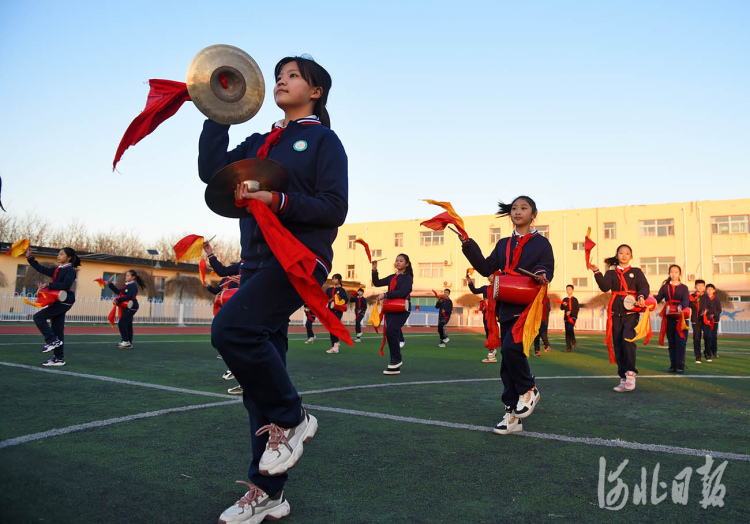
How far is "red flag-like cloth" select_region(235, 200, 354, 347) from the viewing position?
7.86 ft

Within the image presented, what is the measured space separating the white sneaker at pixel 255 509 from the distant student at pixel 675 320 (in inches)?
385

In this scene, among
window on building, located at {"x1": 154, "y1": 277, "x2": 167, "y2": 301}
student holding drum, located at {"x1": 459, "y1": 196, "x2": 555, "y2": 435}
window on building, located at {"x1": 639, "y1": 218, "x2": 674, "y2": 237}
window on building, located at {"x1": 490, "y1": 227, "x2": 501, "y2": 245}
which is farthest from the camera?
window on building, located at {"x1": 490, "y1": 227, "x2": 501, "y2": 245}

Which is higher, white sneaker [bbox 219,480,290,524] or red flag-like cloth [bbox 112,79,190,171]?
red flag-like cloth [bbox 112,79,190,171]

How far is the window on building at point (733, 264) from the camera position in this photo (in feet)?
138

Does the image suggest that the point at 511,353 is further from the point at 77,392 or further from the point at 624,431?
the point at 77,392

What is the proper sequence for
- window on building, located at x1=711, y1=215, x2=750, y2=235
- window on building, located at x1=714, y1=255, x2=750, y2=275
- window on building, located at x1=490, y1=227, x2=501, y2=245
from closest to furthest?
window on building, located at x1=711, y1=215, x2=750, y2=235, window on building, located at x1=714, y1=255, x2=750, y2=275, window on building, located at x1=490, y1=227, x2=501, y2=245

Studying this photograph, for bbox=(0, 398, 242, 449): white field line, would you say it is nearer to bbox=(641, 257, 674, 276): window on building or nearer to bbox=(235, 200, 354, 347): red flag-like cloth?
bbox=(235, 200, 354, 347): red flag-like cloth

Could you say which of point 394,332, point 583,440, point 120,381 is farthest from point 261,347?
point 394,332

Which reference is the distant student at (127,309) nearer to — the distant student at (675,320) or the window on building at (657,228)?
the distant student at (675,320)

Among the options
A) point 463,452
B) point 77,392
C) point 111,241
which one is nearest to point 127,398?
point 77,392

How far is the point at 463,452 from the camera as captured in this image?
3.77 m

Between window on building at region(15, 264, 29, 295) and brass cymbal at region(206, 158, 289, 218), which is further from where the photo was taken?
window on building at region(15, 264, 29, 295)

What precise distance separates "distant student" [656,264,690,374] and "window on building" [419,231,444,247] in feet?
136

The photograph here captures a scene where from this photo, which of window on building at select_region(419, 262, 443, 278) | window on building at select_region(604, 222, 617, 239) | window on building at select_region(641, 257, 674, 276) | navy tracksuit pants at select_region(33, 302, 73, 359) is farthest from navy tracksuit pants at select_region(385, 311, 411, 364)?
window on building at select_region(419, 262, 443, 278)
